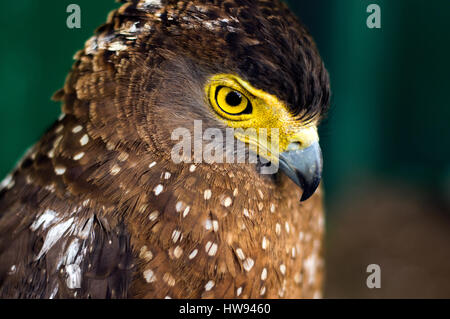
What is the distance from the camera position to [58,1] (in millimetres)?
3555

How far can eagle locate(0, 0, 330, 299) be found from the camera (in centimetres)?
172

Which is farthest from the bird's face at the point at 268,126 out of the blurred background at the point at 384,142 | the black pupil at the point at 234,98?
the blurred background at the point at 384,142

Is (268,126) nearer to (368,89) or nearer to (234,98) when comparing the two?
(234,98)

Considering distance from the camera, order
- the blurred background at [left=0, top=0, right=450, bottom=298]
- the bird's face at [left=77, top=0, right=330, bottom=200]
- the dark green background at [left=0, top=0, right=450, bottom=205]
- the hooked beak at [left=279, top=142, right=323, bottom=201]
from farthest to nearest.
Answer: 1. the blurred background at [left=0, top=0, right=450, bottom=298]
2. the dark green background at [left=0, top=0, right=450, bottom=205]
3. the hooked beak at [left=279, top=142, right=323, bottom=201]
4. the bird's face at [left=77, top=0, right=330, bottom=200]

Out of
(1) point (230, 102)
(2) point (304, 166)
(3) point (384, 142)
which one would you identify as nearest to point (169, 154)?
(1) point (230, 102)

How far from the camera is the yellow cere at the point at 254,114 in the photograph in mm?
1717

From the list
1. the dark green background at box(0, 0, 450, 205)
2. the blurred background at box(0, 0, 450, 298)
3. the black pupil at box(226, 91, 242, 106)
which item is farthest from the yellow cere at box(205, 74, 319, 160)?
the blurred background at box(0, 0, 450, 298)

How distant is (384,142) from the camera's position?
527cm

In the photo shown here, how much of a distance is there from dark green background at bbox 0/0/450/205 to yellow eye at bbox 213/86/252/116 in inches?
90.0

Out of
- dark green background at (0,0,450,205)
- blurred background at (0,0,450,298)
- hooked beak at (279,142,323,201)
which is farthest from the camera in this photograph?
blurred background at (0,0,450,298)

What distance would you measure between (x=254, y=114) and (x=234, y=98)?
0.10 m

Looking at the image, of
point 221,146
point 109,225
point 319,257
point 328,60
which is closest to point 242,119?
point 221,146

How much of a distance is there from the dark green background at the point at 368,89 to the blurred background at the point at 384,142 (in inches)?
0.4

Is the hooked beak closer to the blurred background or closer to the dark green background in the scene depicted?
the dark green background
